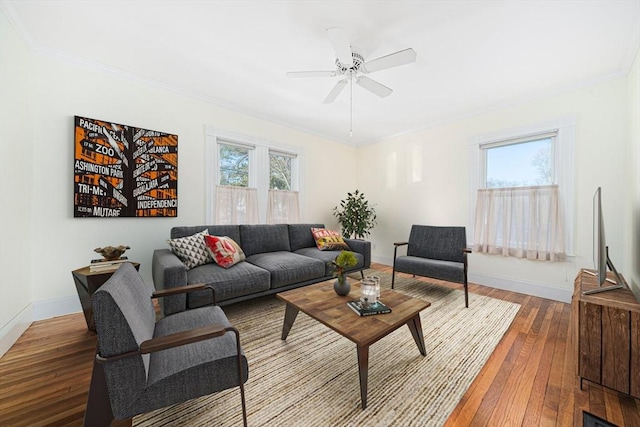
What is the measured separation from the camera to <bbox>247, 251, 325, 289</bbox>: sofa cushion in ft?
8.79

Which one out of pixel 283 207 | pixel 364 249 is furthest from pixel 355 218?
pixel 283 207

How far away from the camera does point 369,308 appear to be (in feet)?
5.46

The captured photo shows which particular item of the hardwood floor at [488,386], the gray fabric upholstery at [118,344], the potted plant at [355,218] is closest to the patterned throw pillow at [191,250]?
the hardwood floor at [488,386]

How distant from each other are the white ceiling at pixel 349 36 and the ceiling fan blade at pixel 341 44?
209 millimetres

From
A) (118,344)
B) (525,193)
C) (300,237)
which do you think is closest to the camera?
(118,344)

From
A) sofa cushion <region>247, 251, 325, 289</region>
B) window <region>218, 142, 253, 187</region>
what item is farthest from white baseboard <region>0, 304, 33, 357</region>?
window <region>218, 142, 253, 187</region>

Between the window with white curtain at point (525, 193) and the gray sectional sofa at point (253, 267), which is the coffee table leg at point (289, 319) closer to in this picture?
the gray sectional sofa at point (253, 267)

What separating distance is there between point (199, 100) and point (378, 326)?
351cm

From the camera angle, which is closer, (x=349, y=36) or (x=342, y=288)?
(x=342, y=288)

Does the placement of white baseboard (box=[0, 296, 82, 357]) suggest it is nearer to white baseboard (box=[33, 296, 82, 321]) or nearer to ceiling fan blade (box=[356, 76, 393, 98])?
white baseboard (box=[33, 296, 82, 321])

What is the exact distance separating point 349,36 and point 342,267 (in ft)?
6.66

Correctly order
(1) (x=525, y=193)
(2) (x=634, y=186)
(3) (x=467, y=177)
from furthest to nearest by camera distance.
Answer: (3) (x=467, y=177)
(1) (x=525, y=193)
(2) (x=634, y=186)

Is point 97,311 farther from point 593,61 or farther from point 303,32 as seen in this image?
point 593,61

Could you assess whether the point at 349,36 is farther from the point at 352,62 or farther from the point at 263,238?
the point at 263,238
